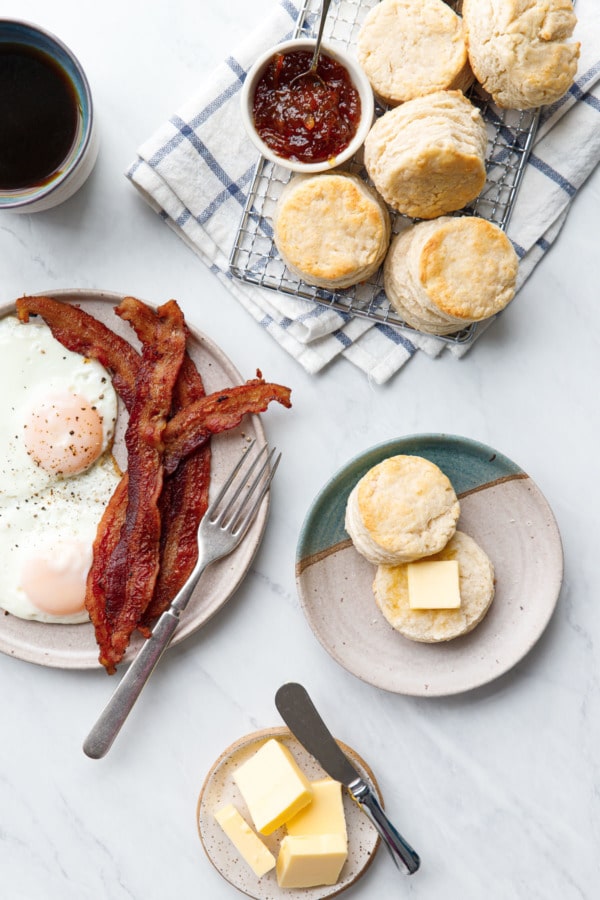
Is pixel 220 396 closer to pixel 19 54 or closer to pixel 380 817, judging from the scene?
pixel 19 54

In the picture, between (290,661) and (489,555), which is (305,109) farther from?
(290,661)

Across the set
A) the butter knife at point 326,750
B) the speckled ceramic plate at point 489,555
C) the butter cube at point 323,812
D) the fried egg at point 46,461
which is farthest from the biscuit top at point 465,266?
the butter cube at point 323,812

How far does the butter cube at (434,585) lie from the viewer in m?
2.28

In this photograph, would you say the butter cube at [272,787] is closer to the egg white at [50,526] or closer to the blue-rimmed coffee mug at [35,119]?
the egg white at [50,526]

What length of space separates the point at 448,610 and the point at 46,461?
133cm

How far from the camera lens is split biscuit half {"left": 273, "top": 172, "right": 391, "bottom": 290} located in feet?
7.39

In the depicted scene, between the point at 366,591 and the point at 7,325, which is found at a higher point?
the point at 7,325

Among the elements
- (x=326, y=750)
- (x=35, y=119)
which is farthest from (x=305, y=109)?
(x=326, y=750)

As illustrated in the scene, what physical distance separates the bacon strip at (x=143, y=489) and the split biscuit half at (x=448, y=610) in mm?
745

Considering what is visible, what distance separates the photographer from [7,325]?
2471 millimetres

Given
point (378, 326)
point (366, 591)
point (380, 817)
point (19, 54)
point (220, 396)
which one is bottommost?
point (380, 817)

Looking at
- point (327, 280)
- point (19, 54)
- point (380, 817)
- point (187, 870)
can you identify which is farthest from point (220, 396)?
point (187, 870)

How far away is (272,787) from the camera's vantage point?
2.41 meters

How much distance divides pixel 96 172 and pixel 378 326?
3.47 ft
